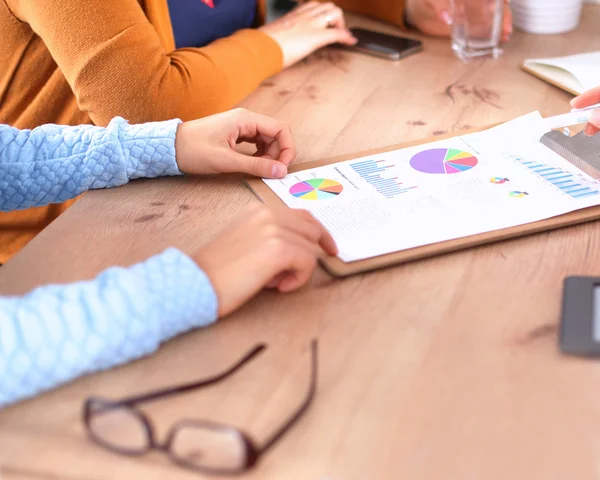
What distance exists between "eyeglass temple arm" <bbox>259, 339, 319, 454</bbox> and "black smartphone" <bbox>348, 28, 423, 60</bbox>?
2.67ft

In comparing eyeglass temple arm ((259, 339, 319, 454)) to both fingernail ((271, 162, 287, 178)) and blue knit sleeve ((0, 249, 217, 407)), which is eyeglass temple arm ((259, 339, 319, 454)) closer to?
blue knit sleeve ((0, 249, 217, 407))

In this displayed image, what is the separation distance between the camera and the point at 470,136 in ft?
3.33

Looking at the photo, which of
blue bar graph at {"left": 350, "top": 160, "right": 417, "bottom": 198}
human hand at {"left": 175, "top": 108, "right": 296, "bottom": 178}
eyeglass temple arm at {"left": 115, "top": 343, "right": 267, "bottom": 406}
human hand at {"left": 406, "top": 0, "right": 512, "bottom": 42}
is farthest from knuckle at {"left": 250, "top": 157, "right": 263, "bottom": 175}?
human hand at {"left": 406, "top": 0, "right": 512, "bottom": 42}

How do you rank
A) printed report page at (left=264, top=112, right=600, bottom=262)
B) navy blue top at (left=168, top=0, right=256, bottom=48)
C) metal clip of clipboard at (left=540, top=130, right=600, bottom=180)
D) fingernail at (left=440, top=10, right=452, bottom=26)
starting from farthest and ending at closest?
fingernail at (left=440, top=10, right=452, bottom=26)
navy blue top at (left=168, top=0, right=256, bottom=48)
metal clip of clipboard at (left=540, top=130, right=600, bottom=180)
printed report page at (left=264, top=112, right=600, bottom=262)

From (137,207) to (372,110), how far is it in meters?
0.40

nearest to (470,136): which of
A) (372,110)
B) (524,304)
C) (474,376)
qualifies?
(372,110)

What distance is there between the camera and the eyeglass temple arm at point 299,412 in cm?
57

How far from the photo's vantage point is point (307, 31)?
4.49 feet

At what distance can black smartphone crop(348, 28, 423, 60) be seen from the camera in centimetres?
135

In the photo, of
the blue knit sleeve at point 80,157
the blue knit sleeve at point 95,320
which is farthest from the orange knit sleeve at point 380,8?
the blue knit sleeve at point 95,320

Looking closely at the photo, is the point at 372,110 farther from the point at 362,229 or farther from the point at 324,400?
the point at 324,400

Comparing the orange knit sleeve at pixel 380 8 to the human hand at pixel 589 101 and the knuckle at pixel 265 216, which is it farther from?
the knuckle at pixel 265 216

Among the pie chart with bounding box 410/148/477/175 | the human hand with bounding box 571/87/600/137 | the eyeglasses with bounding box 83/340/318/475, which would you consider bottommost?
the pie chart with bounding box 410/148/477/175

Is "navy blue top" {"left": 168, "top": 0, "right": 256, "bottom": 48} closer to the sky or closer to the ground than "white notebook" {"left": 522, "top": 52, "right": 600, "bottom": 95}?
closer to the sky
